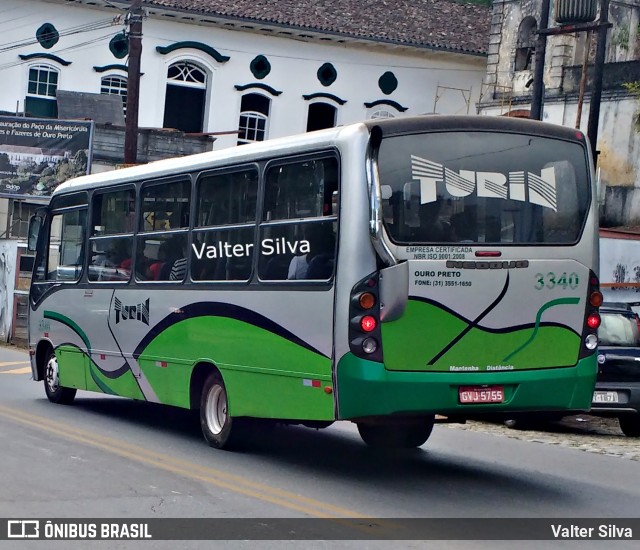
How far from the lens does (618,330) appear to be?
16.2m

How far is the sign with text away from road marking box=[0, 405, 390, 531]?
23.2 meters

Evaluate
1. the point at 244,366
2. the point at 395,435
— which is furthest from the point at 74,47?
the point at 244,366

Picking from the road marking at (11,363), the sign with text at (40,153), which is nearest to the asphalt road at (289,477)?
the road marking at (11,363)

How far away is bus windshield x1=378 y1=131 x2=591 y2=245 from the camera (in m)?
10.0

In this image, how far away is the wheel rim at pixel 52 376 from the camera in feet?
53.5

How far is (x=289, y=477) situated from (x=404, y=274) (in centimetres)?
217

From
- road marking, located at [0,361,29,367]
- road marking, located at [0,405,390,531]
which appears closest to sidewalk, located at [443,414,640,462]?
road marking, located at [0,405,390,531]

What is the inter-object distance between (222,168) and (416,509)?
14.0 ft

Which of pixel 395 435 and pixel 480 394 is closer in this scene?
pixel 480 394

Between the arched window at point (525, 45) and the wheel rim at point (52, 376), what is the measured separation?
30668 mm

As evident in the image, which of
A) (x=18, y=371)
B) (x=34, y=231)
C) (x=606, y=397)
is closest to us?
(x=606, y=397)

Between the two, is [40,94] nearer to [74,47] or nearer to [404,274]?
[74,47]

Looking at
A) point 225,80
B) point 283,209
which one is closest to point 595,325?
→ point 283,209

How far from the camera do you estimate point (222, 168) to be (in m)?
12.1
